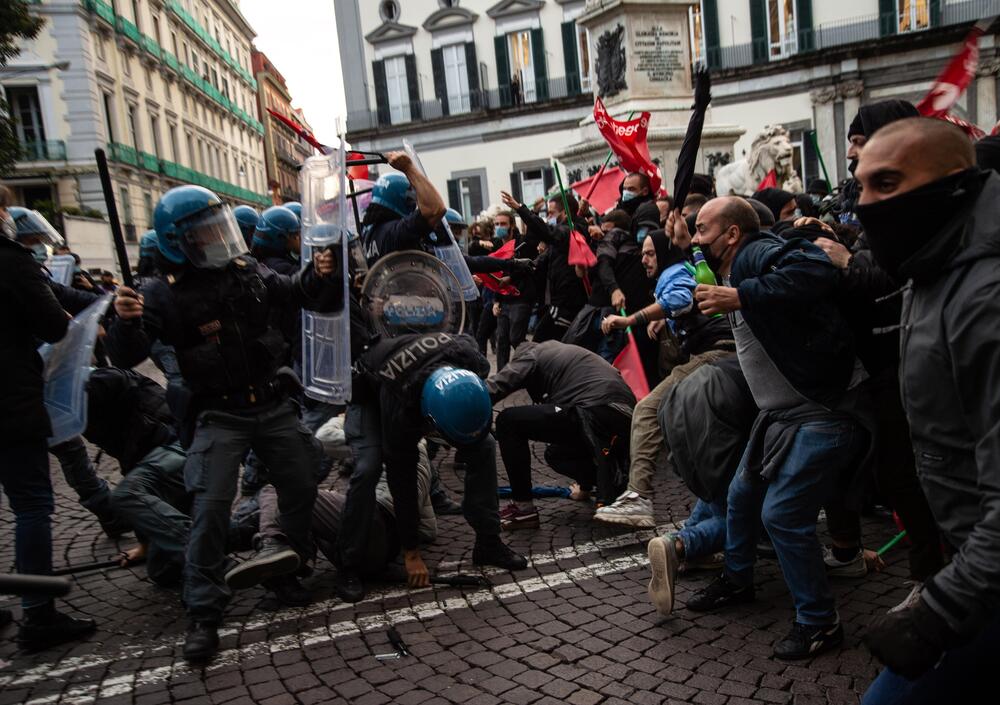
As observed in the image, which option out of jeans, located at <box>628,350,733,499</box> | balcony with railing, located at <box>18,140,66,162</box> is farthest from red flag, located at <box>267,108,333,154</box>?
balcony with railing, located at <box>18,140,66,162</box>

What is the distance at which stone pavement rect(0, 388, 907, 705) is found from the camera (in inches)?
120

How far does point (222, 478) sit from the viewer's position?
367 centimetres

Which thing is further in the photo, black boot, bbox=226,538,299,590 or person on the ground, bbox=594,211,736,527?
person on the ground, bbox=594,211,736,527

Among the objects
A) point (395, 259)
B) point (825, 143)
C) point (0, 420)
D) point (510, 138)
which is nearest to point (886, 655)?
point (395, 259)

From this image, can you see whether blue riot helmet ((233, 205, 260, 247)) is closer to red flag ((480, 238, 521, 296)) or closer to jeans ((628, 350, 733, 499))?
red flag ((480, 238, 521, 296))

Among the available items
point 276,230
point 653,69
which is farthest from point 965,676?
point 653,69

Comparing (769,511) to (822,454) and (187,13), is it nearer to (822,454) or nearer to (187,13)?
(822,454)

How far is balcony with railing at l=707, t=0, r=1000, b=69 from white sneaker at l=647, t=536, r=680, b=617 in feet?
84.9

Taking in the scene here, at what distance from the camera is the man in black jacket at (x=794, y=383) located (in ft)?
9.78

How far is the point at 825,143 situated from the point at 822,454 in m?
24.8

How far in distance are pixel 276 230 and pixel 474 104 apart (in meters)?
26.1

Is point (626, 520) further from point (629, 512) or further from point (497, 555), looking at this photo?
point (497, 555)

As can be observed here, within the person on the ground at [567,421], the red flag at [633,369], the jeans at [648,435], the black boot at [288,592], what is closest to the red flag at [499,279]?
the red flag at [633,369]

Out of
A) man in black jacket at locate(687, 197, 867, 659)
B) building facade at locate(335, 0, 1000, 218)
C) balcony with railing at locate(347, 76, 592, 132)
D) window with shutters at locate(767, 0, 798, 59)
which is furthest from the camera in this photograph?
balcony with railing at locate(347, 76, 592, 132)
